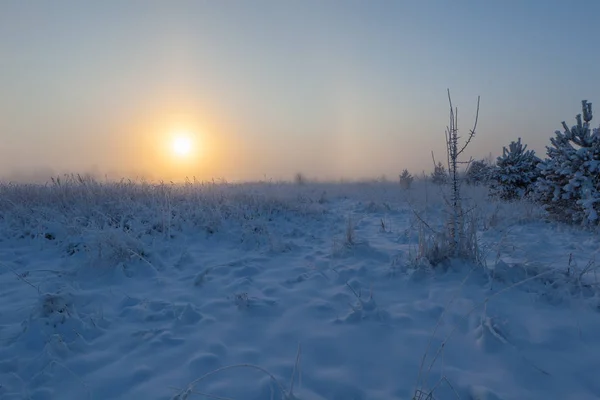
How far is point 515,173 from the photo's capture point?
10.7 metres

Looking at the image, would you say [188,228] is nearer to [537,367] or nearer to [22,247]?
[22,247]

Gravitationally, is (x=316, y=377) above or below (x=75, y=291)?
below

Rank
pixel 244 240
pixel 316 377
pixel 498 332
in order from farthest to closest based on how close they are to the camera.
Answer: pixel 244 240 < pixel 498 332 < pixel 316 377

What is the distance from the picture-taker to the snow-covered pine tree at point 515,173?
10.6 meters

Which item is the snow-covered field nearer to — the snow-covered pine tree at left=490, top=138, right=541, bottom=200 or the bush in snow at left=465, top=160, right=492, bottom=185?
the bush in snow at left=465, top=160, right=492, bottom=185

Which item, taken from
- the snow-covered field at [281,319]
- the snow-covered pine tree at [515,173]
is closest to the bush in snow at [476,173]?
the snow-covered field at [281,319]

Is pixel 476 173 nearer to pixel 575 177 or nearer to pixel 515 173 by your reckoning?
pixel 575 177

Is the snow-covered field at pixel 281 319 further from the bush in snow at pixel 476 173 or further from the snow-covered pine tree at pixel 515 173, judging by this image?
the snow-covered pine tree at pixel 515 173

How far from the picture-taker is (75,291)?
337 cm

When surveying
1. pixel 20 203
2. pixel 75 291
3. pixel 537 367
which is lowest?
pixel 537 367

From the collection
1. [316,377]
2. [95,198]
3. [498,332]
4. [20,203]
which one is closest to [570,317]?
[498,332]

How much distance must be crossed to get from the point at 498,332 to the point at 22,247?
19.2 ft

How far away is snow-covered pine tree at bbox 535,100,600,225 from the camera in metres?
6.43

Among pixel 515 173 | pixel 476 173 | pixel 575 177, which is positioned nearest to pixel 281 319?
pixel 476 173
